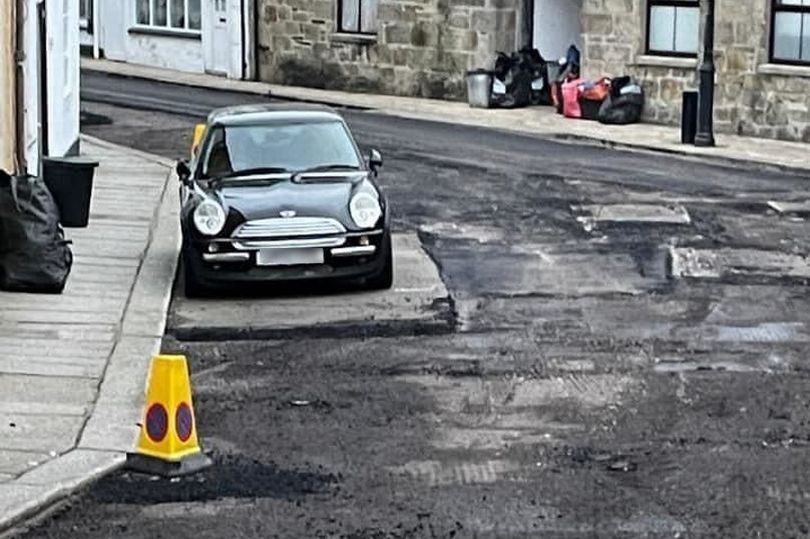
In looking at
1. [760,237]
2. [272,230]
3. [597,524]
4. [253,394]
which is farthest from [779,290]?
[597,524]

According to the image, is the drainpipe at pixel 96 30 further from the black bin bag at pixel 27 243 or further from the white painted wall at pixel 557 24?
the black bin bag at pixel 27 243

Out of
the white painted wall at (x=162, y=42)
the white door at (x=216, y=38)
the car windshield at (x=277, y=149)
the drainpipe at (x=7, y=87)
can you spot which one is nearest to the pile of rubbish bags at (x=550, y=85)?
the white painted wall at (x=162, y=42)

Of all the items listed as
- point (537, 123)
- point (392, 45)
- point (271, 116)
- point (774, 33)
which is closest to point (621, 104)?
point (537, 123)

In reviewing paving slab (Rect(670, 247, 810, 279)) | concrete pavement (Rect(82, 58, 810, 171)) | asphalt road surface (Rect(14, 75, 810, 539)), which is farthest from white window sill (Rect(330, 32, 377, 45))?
paving slab (Rect(670, 247, 810, 279))

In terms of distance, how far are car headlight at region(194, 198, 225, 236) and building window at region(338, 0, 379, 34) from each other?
2105 cm

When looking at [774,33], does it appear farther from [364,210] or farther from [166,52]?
[166,52]

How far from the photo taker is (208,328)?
14.2m

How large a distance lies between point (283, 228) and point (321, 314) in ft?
2.99

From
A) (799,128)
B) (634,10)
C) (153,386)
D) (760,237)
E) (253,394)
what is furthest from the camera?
(634,10)

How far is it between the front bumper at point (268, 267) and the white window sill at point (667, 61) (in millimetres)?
15651

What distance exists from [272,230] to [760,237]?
5699 millimetres

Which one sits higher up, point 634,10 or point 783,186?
point 634,10

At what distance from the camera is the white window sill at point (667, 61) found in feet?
98.8

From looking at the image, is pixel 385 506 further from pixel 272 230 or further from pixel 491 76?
pixel 491 76
